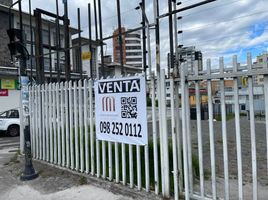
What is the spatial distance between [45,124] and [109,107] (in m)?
2.58

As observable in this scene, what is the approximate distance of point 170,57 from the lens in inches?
178

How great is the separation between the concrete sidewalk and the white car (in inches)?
330

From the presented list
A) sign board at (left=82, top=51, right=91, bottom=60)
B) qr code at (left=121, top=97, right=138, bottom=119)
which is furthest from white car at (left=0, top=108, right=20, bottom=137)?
qr code at (left=121, top=97, right=138, bottom=119)

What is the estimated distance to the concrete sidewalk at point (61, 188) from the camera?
4.62 metres

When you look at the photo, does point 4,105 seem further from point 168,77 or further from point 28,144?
point 168,77

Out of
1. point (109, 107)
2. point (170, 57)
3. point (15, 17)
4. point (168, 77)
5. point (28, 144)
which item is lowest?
point (28, 144)

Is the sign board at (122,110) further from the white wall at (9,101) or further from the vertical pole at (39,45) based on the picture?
the white wall at (9,101)

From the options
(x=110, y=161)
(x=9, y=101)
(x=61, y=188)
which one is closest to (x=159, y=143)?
(x=110, y=161)

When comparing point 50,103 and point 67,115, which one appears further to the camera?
point 50,103

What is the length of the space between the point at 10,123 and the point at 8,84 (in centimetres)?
525

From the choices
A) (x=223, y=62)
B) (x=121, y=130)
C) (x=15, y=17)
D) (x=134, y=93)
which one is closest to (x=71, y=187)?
(x=121, y=130)

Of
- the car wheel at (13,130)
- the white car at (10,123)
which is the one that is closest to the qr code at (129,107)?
the white car at (10,123)

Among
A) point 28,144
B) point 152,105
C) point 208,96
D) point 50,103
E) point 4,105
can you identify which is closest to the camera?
point 208,96

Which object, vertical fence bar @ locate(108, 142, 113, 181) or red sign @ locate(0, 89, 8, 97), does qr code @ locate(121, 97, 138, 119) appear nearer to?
vertical fence bar @ locate(108, 142, 113, 181)
